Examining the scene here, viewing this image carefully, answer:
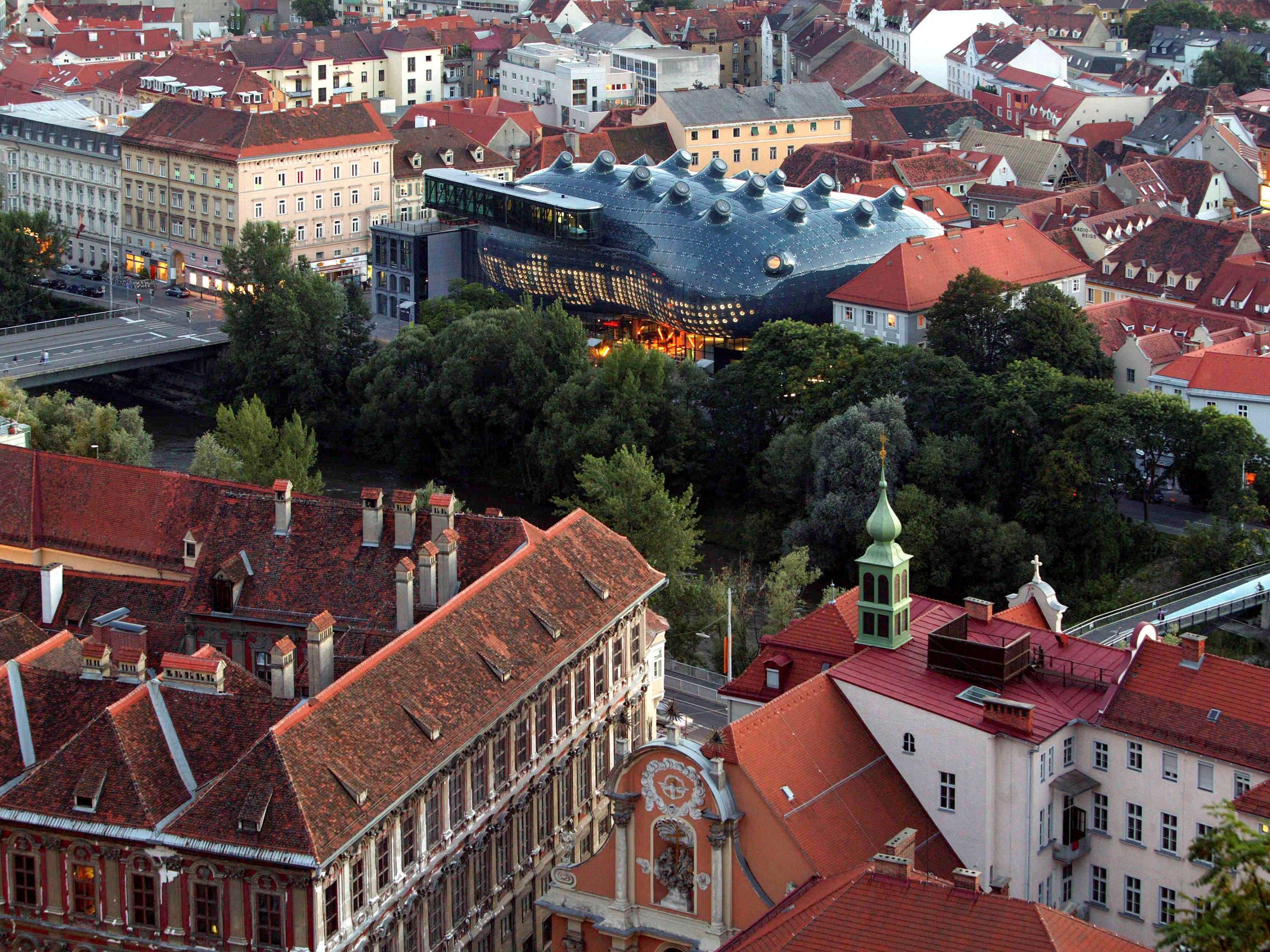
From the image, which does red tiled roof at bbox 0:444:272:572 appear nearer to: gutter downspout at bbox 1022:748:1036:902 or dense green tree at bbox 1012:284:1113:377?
gutter downspout at bbox 1022:748:1036:902

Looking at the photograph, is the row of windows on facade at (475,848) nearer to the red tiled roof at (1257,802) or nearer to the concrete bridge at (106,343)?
the red tiled roof at (1257,802)

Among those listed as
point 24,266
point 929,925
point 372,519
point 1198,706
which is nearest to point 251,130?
point 24,266

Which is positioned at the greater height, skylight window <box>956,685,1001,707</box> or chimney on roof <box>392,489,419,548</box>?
chimney on roof <box>392,489,419,548</box>

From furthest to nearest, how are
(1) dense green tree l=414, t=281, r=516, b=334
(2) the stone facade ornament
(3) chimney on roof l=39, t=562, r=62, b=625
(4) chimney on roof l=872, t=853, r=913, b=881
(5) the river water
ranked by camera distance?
(1) dense green tree l=414, t=281, r=516, b=334
(5) the river water
(3) chimney on roof l=39, t=562, r=62, b=625
(2) the stone facade ornament
(4) chimney on roof l=872, t=853, r=913, b=881

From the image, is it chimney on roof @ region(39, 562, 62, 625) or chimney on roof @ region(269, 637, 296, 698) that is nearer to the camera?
chimney on roof @ region(269, 637, 296, 698)

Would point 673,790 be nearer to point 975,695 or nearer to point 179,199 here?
point 975,695

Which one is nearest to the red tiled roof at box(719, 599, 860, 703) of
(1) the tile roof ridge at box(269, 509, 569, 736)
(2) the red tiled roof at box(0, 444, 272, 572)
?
(1) the tile roof ridge at box(269, 509, 569, 736)
